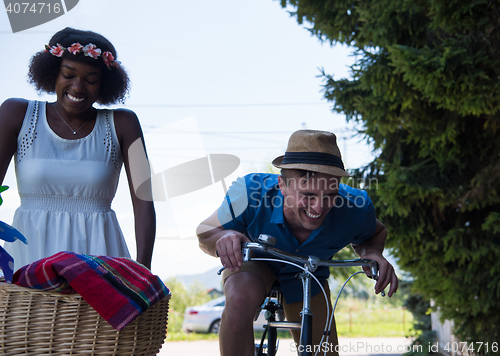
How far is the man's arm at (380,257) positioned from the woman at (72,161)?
0.91 metres

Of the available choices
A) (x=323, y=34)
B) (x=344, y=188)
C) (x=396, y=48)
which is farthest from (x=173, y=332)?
(x=344, y=188)

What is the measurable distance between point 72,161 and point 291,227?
0.92 meters

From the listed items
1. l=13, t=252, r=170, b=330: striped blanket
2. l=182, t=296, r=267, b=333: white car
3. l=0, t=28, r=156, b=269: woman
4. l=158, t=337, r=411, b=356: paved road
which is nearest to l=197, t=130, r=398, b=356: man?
l=0, t=28, r=156, b=269: woman

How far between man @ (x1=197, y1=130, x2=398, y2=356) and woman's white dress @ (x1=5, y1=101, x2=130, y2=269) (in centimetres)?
43

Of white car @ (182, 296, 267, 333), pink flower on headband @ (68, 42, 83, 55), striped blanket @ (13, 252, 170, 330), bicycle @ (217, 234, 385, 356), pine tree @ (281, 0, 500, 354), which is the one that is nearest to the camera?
striped blanket @ (13, 252, 170, 330)

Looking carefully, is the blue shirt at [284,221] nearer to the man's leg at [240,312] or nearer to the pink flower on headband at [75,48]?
the man's leg at [240,312]

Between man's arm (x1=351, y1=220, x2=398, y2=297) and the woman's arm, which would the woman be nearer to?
the woman's arm

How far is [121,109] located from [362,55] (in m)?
3.47

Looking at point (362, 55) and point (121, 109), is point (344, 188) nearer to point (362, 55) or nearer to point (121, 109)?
point (121, 109)

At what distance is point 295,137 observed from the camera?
1.98 metres

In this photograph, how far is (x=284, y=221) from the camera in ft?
6.64

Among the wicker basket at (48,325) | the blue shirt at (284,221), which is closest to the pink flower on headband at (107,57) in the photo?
the blue shirt at (284,221)

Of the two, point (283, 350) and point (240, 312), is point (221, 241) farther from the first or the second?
point (283, 350)

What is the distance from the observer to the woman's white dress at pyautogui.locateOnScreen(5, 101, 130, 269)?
66.6 inches
